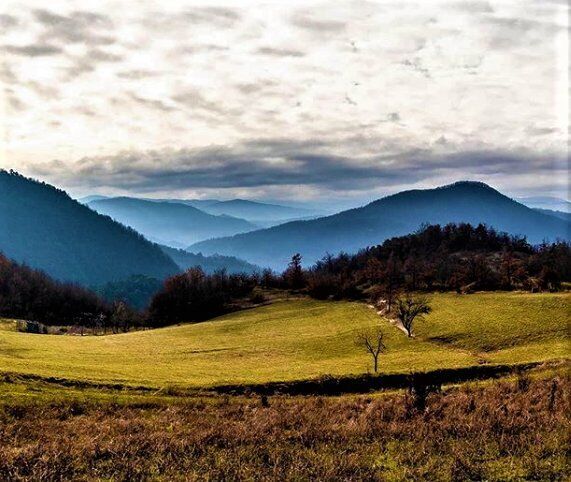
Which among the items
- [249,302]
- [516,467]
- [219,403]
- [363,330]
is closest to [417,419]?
[516,467]

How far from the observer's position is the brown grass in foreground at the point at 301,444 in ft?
52.9

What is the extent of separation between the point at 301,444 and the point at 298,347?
53.0m

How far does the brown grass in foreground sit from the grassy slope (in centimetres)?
1565

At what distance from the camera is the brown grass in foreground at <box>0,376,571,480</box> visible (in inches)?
634

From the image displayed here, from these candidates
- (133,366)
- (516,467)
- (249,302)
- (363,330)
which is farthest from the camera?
(249,302)

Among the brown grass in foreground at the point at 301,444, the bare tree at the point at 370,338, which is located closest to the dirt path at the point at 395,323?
the bare tree at the point at 370,338

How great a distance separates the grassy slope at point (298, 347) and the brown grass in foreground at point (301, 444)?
616 inches

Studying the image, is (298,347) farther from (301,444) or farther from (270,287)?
(270,287)

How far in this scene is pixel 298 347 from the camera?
72312 millimetres

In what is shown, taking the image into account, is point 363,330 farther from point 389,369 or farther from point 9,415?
point 9,415

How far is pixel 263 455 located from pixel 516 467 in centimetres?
781

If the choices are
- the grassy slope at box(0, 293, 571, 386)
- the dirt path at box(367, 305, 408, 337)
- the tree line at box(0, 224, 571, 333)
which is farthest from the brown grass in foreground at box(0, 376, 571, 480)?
the tree line at box(0, 224, 571, 333)

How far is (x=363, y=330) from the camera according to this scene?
81.4 metres

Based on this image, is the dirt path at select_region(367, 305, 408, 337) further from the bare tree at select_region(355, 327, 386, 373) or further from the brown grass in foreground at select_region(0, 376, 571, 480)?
the brown grass in foreground at select_region(0, 376, 571, 480)
